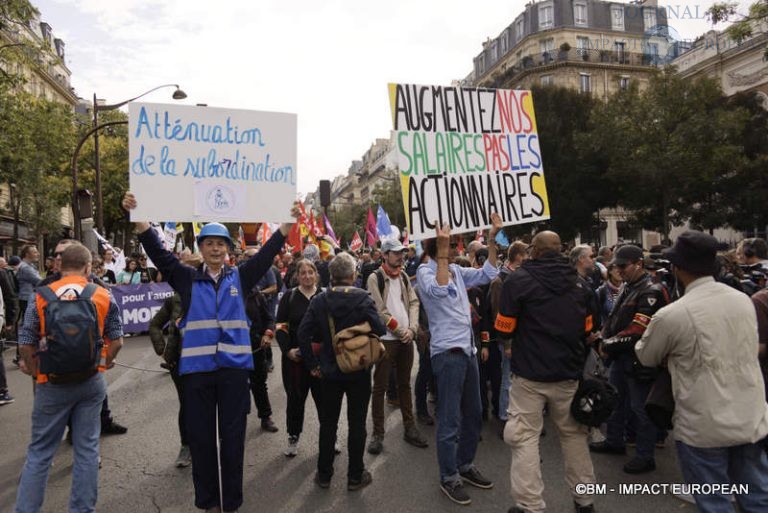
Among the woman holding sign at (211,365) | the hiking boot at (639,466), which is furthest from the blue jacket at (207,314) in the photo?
the hiking boot at (639,466)

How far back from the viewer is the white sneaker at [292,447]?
200 inches

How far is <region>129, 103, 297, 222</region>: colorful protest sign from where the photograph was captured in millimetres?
3984

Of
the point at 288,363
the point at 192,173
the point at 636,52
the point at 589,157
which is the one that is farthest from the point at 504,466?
the point at 636,52

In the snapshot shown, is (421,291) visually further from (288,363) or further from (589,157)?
(589,157)

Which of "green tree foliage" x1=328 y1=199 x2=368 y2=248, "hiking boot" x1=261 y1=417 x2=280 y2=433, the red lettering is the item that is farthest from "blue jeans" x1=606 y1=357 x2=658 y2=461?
"green tree foliage" x1=328 y1=199 x2=368 y2=248

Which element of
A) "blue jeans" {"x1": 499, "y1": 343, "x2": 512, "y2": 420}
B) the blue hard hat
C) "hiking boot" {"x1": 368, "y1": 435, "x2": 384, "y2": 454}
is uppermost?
the blue hard hat

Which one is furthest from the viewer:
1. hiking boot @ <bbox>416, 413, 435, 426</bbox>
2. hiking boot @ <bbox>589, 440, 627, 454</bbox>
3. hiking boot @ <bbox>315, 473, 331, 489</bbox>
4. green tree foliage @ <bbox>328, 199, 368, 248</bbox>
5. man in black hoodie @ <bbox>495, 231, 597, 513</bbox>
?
green tree foliage @ <bbox>328, 199, 368, 248</bbox>

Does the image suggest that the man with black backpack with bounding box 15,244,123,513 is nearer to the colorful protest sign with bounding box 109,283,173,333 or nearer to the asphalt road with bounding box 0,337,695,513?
the asphalt road with bounding box 0,337,695,513

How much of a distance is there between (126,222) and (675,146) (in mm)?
38856

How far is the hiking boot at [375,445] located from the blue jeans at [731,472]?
285 cm

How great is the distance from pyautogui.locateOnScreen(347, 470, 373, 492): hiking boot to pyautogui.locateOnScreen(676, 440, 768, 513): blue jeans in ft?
7.75

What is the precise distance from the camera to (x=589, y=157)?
31859 millimetres

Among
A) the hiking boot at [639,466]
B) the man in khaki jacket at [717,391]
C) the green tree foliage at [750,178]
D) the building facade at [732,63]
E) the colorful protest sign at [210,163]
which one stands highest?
the building facade at [732,63]

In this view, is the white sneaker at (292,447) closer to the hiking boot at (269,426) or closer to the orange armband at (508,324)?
the hiking boot at (269,426)
